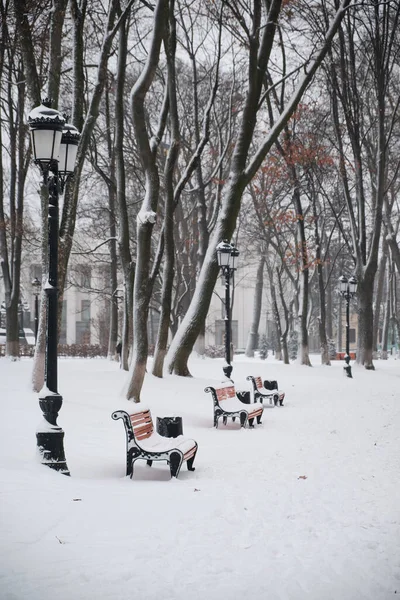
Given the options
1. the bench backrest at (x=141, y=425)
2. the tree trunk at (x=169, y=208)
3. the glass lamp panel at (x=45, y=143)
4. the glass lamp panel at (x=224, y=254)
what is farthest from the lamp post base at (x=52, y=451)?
the tree trunk at (x=169, y=208)

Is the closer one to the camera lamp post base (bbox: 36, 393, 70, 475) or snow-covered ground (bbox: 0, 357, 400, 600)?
snow-covered ground (bbox: 0, 357, 400, 600)

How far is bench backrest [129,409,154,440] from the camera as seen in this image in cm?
783

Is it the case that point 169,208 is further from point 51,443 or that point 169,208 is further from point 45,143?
point 51,443

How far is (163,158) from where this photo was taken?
26.9m

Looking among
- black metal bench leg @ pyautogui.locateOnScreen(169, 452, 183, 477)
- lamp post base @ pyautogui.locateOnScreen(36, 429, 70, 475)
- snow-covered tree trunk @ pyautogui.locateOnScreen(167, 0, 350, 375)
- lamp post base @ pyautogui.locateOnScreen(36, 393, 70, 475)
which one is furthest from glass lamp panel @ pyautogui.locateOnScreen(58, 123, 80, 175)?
snow-covered tree trunk @ pyautogui.locateOnScreen(167, 0, 350, 375)

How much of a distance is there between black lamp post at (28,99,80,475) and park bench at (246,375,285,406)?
28.0 ft

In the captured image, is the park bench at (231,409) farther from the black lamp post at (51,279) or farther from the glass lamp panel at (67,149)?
the glass lamp panel at (67,149)

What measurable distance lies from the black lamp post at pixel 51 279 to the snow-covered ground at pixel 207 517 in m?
0.30

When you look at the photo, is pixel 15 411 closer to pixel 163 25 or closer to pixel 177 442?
pixel 177 442

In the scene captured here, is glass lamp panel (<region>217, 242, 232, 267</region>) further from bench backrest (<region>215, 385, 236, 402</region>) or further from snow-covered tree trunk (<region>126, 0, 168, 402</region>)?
bench backrest (<region>215, 385, 236, 402</region>)

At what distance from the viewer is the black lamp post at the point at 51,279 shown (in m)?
7.12

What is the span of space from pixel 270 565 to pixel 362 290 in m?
21.2

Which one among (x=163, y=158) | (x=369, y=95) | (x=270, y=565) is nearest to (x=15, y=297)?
(x=163, y=158)

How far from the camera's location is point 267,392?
1548 cm
